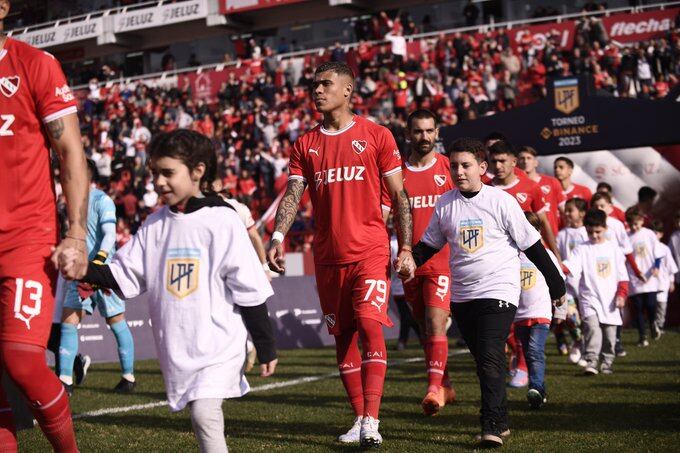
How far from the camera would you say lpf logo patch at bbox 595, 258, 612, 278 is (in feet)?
34.5

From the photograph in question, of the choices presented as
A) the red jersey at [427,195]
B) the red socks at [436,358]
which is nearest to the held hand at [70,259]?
the red socks at [436,358]

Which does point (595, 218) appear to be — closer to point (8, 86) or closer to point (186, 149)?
point (186, 149)

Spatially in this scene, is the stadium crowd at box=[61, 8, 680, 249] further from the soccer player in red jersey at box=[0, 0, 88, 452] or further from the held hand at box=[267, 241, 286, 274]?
the soccer player in red jersey at box=[0, 0, 88, 452]

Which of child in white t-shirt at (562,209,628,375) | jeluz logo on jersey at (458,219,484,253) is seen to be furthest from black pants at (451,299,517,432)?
child in white t-shirt at (562,209,628,375)

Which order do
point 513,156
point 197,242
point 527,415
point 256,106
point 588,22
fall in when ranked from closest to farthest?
point 197,242, point 527,415, point 513,156, point 588,22, point 256,106

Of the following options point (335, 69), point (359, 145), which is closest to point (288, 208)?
point (359, 145)

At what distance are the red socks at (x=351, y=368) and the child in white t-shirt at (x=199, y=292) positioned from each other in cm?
239

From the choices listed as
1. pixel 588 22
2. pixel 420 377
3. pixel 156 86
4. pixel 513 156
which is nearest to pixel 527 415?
pixel 513 156

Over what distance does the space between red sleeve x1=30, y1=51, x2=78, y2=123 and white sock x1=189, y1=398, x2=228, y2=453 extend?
1.43m

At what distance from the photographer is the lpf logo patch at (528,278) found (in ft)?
28.2

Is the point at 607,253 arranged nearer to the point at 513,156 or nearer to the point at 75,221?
the point at 513,156

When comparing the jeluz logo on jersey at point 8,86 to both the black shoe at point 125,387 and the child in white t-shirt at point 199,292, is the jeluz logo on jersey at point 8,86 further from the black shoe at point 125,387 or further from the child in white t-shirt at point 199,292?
the black shoe at point 125,387

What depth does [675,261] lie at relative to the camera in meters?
16.3

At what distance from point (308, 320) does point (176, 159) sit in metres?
12.0
